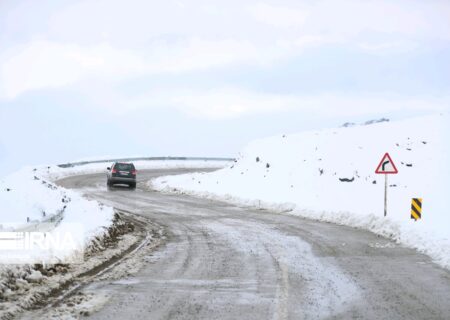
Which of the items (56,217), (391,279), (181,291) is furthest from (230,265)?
(56,217)

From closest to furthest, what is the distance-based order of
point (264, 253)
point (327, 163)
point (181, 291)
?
point (181, 291) → point (264, 253) → point (327, 163)

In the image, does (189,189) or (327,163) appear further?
(327,163)

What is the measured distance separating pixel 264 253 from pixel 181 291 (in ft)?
12.6

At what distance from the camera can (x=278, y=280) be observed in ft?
27.7

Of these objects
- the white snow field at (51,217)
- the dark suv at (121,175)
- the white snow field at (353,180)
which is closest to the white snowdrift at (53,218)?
the white snow field at (51,217)

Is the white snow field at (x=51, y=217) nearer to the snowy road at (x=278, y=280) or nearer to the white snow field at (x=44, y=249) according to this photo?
the white snow field at (x=44, y=249)

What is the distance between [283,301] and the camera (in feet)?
23.2

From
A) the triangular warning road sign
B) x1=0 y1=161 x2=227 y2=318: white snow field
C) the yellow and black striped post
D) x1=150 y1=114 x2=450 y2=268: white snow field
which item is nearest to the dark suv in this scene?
x1=150 y1=114 x2=450 y2=268: white snow field

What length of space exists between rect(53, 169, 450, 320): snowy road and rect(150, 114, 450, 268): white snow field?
1.59 m

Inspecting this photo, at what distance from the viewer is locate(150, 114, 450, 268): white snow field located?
1622 cm

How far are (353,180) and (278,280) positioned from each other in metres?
21.1

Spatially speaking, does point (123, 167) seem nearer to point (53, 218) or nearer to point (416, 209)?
point (416, 209)

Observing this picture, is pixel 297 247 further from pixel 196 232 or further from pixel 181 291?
pixel 181 291

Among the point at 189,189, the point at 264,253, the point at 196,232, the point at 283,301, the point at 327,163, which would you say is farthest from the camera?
the point at 327,163
